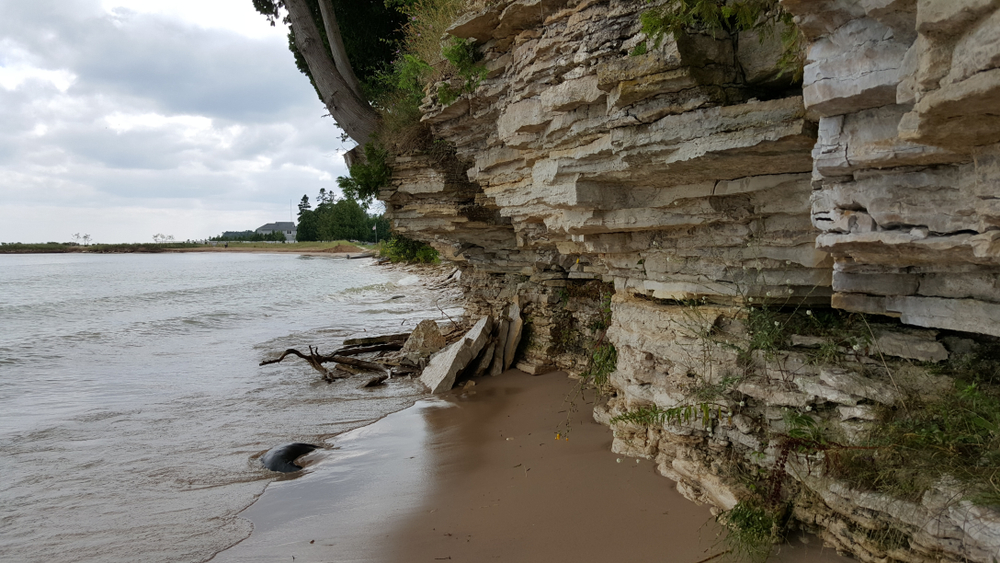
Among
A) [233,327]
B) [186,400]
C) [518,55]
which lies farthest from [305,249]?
[518,55]

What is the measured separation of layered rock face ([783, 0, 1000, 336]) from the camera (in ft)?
6.13

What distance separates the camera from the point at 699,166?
3.98 meters

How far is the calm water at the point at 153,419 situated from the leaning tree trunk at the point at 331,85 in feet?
16.6

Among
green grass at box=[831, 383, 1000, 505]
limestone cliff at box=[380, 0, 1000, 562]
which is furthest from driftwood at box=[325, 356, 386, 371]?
green grass at box=[831, 383, 1000, 505]

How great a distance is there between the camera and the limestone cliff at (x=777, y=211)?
2369 millimetres

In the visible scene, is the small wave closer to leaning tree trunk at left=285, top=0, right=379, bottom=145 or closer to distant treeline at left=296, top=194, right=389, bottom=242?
leaning tree trunk at left=285, top=0, right=379, bottom=145

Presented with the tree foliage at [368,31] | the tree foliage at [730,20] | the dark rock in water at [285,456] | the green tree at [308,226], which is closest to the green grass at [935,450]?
the tree foliage at [730,20]

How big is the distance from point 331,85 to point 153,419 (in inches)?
268

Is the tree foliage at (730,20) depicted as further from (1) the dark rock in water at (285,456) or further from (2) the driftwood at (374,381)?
(2) the driftwood at (374,381)

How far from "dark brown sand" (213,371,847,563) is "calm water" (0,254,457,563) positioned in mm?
697

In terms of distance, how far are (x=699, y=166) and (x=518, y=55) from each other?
2634mm

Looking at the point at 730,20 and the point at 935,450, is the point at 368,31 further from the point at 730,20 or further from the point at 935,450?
the point at 935,450

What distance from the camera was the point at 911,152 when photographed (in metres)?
2.42

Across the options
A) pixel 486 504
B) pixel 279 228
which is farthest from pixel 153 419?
pixel 279 228
